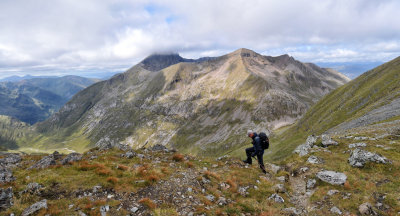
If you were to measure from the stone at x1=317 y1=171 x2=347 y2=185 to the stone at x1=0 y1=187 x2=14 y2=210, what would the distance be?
22.9 meters

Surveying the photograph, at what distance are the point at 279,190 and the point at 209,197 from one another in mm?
6595

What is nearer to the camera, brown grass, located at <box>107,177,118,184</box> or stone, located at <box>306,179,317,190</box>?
brown grass, located at <box>107,177,118,184</box>

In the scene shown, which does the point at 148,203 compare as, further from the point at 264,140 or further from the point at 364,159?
the point at 364,159

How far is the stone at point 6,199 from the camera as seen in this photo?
10863 millimetres

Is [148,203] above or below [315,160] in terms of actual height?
above

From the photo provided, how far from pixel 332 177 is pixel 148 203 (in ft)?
50.6

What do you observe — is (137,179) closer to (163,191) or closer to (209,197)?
(163,191)

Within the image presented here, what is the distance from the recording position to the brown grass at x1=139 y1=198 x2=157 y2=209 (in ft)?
38.7

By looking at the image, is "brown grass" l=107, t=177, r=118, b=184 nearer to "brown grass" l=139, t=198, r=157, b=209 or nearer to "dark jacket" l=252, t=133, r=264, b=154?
"brown grass" l=139, t=198, r=157, b=209

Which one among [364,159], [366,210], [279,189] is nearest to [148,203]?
[279,189]

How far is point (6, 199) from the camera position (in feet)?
37.5

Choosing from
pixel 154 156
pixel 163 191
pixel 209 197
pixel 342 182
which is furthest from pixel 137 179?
pixel 342 182

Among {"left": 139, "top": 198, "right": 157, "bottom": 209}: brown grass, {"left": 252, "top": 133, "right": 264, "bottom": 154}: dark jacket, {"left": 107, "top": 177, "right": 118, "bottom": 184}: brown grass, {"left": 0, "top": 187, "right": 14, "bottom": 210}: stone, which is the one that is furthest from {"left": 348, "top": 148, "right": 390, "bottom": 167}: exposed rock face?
{"left": 0, "top": 187, "right": 14, "bottom": 210}: stone

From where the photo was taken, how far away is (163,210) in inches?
448
